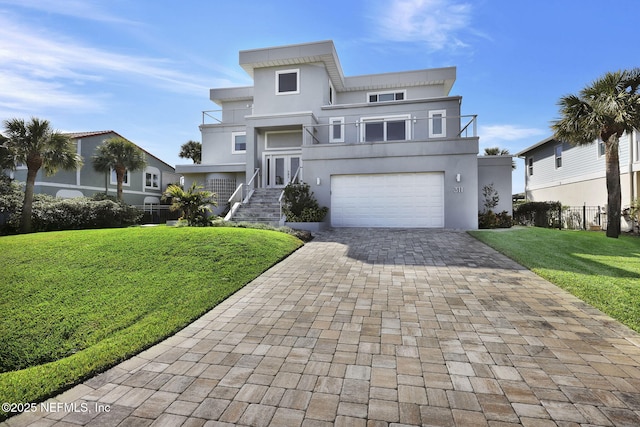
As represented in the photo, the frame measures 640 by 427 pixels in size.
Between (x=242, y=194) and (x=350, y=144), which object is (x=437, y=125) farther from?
(x=242, y=194)

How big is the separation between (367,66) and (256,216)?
13129mm

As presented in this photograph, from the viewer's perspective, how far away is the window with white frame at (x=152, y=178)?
29.0 meters

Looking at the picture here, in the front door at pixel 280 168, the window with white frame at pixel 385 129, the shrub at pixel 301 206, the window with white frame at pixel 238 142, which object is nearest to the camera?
the shrub at pixel 301 206

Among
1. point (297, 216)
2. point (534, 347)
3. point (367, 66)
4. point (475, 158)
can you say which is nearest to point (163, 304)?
point (534, 347)

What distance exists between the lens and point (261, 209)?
14961mm

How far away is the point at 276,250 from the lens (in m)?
8.48

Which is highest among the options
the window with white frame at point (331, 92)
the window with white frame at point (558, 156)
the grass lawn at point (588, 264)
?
the window with white frame at point (331, 92)

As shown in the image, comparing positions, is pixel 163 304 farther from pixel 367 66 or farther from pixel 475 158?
pixel 367 66

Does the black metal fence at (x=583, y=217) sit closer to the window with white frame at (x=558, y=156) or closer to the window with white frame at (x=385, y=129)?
the window with white frame at (x=558, y=156)

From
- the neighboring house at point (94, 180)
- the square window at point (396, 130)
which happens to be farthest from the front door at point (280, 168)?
the neighboring house at point (94, 180)

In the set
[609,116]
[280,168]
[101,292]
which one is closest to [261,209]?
[280,168]

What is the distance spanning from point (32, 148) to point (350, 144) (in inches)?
593

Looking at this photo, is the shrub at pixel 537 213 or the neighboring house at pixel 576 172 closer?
the neighboring house at pixel 576 172

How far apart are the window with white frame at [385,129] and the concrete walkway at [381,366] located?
1255 centimetres
